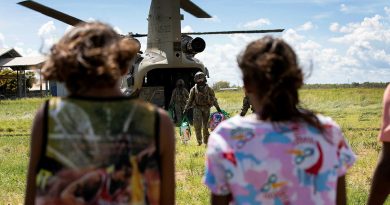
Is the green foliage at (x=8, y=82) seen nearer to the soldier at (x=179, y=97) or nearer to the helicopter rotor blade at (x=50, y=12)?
the helicopter rotor blade at (x=50, y=12)

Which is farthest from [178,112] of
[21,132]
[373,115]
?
[373,115]

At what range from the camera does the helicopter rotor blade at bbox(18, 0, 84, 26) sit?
61.8ft

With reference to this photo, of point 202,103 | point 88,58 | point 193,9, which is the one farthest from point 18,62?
point 88,58

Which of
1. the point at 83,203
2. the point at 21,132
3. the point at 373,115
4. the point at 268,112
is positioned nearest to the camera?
the point at 83,203

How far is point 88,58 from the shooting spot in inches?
91.0

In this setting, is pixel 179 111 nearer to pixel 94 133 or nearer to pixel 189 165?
pixel 189 165

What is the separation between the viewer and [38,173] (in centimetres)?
233

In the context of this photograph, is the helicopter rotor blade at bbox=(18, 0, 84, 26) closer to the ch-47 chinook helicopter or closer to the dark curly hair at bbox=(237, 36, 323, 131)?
the ch-47 chinook helicopter

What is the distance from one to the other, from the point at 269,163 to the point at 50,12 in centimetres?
1793

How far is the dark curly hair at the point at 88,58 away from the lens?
2314 millimetres

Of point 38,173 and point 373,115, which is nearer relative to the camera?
point 38,173

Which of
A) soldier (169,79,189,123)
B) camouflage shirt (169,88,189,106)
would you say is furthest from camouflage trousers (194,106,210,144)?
camouflage shirt (169,88,189,106)

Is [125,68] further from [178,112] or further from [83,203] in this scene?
[178,112]

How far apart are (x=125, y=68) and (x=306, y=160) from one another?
82cm
